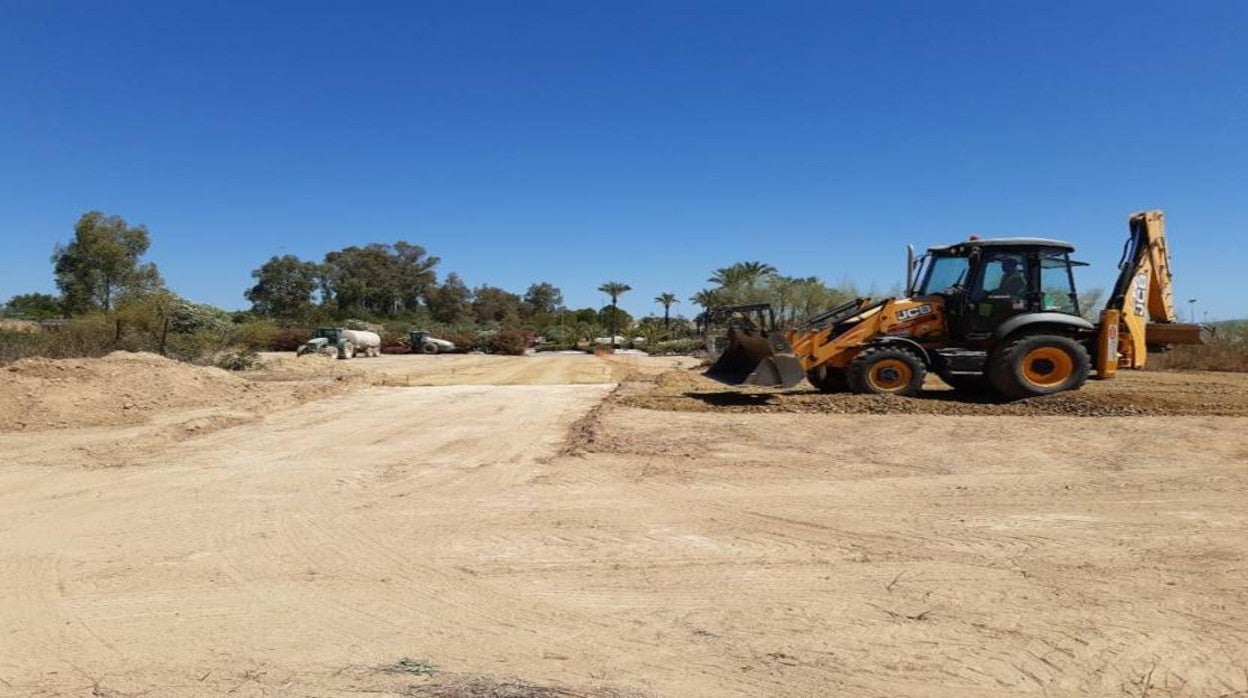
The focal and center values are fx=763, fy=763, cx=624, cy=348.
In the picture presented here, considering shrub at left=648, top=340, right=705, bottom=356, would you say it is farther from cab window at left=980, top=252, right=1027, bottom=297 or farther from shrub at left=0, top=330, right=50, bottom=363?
cab window at left=980, top=252, right=1027, bottom=297

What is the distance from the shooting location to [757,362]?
1377 cm

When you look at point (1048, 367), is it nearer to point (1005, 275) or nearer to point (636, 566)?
point (1005, 275)

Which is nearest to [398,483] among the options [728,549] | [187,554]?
[187,554]

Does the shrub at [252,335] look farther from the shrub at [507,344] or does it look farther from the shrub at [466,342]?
the shrub at [466,342]

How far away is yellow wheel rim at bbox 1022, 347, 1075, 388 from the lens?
Result: 42.3 ft

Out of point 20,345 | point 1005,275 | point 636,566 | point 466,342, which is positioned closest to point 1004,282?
point 1005,275

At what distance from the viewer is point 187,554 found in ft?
18.2

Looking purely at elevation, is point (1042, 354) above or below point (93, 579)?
above

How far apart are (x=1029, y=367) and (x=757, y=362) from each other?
14.9 ft

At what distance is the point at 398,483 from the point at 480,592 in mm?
3546

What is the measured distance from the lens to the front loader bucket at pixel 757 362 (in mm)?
12664

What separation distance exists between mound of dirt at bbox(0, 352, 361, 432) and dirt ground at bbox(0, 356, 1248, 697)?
8.11 feet

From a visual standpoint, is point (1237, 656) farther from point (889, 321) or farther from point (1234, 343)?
point (1234, 343)

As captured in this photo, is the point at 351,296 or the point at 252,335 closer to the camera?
the point at 252,335
